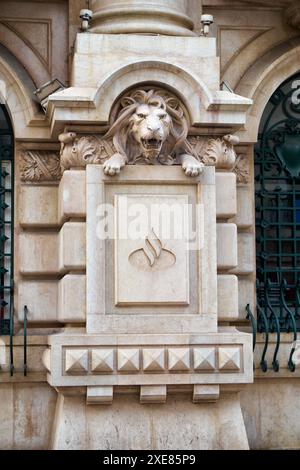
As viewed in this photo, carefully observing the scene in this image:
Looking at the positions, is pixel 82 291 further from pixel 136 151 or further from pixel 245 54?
pixel 245 54

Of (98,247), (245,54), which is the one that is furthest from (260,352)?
(245,54)

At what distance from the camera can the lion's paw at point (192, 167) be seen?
42.9 ft

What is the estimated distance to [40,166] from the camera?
46.0ft

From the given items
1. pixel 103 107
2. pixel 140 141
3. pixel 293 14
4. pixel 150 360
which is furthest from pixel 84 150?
pixel 293 14

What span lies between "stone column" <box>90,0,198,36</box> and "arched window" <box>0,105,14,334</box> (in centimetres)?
175

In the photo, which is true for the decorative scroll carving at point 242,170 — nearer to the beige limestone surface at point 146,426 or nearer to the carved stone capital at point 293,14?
the carved stone capital at point 293,14

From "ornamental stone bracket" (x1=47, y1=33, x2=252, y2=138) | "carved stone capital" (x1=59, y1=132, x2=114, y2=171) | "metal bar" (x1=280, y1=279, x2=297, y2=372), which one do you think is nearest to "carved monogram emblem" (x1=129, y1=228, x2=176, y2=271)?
"carved stone capital" (x1=59, y1=132, x2=114, y2=171)

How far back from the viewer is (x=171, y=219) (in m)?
13.1

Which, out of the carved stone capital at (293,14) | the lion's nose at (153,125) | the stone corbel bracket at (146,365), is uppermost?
the carved stone capital at (293,14)

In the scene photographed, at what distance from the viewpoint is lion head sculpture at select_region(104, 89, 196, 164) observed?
42.5ft

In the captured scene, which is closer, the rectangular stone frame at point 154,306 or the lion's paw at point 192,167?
the rectangular stone frame at point 154,306

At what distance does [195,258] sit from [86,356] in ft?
5.61

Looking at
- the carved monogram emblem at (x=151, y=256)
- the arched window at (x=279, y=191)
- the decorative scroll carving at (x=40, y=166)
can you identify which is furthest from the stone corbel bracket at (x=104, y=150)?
the arched window at (x=279, y=191)

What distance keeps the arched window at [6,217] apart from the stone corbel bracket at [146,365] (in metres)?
1.28
